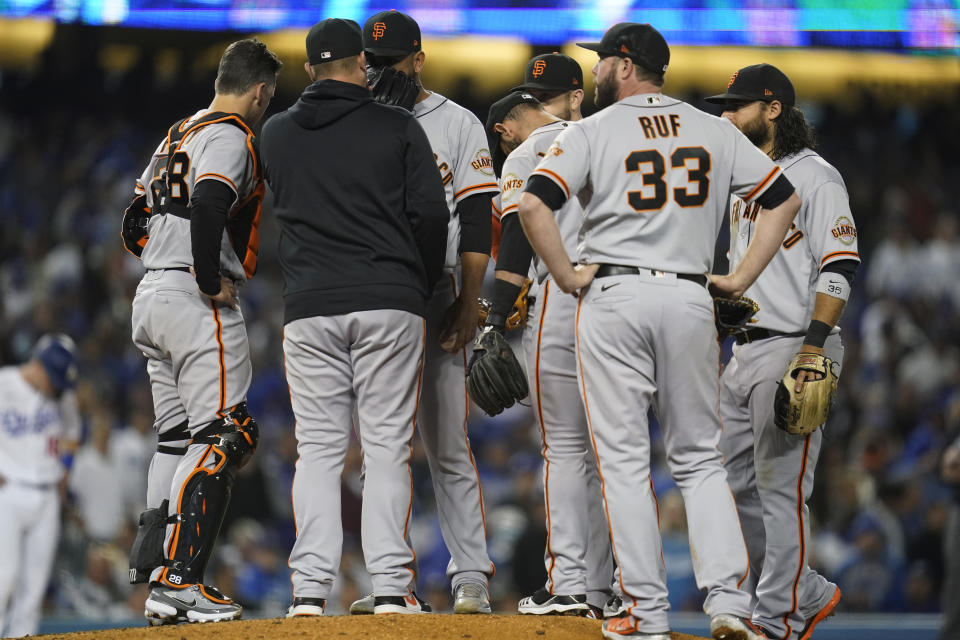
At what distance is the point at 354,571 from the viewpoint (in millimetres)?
9430

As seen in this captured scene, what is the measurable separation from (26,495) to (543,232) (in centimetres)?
569

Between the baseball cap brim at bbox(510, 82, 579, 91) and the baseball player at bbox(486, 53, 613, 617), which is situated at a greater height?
the baseball cap brim at bbox(510, 82, 579, 91)

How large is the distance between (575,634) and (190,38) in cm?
1078

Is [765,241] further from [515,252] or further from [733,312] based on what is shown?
[515,252]

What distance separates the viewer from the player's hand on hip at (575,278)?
12.8 ft

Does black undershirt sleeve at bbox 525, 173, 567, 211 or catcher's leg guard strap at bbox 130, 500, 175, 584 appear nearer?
black undershirt sleeve at bbox 525, 173, 567, 211

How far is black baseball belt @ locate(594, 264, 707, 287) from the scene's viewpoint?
12.8 feet

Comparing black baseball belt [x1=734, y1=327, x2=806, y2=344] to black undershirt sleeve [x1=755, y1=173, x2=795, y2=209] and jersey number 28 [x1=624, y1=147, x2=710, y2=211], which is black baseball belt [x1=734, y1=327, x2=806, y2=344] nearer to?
black undershirt sleeve [x1=755, y1=173, x2=795, y2=209]

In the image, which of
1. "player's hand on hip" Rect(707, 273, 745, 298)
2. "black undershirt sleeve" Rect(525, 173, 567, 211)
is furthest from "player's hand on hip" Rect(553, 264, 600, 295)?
"player's hand on hip" Rect(707, 273, 745, 298)

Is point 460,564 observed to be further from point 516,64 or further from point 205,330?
point 516,64

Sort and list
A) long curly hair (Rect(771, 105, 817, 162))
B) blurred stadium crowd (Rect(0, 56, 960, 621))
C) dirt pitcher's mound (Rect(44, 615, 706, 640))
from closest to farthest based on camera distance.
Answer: dirt pitcher's mound (Rect(44, 615, 706, 640))
long curly hair (Rect(771, 105, 817, 162))
blurred stadium crowd (Rect(0, 56, 960, 621))

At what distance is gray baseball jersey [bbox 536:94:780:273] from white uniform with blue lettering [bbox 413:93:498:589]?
2.48 ft

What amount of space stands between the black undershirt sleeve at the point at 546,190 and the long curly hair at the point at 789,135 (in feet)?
4.99

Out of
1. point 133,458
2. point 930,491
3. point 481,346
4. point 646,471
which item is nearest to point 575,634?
point 646,471
